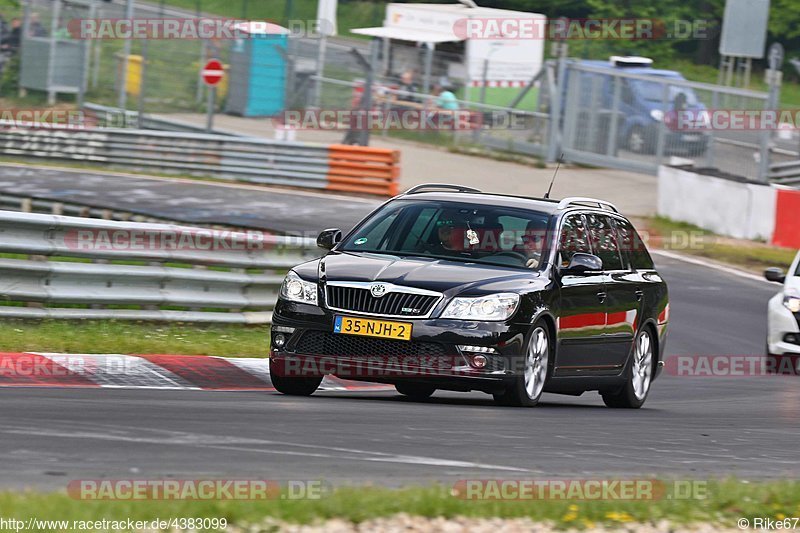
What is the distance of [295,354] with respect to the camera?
32.8 ft

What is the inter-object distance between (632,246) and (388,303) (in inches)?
128

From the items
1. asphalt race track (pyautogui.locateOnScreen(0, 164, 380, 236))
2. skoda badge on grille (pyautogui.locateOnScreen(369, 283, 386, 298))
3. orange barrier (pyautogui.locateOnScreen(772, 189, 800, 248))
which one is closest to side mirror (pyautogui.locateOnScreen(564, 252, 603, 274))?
skoda badge on grille (pyautogui.locateOnScreen(369, 283, 386, 298))

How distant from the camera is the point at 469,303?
384 inches

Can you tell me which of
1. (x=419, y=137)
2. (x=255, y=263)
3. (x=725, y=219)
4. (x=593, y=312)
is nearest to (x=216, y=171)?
(x=419, y=137)

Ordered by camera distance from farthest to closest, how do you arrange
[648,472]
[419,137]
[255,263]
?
[419,137], [255,263], [648,472]

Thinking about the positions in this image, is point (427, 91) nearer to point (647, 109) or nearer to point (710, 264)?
point (647, 109)

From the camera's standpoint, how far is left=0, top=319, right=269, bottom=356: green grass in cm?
1148

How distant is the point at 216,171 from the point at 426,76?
832 cm

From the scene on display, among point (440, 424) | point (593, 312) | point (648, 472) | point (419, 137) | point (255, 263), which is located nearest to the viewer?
point (648, 472)

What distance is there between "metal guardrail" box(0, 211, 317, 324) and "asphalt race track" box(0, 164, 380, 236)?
22.8ft

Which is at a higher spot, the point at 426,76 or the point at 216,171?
the point at 426,76

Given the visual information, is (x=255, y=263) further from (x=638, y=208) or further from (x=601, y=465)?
(x=638, y=208)

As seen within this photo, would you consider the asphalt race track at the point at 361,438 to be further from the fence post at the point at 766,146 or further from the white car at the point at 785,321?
the fence post at the point at 766,146

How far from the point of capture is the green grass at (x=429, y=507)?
543 cm
